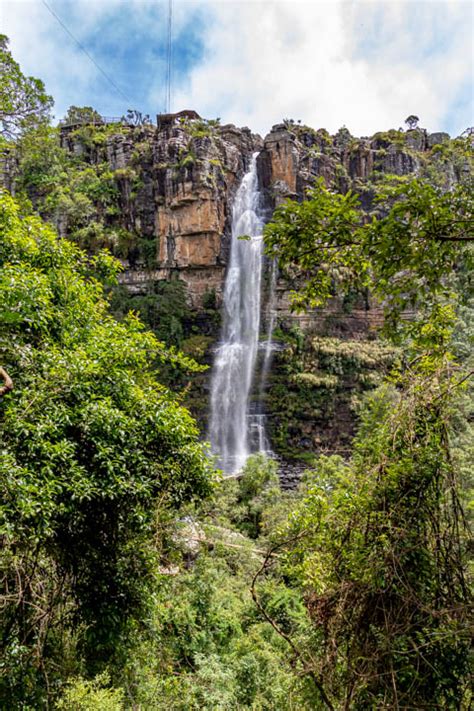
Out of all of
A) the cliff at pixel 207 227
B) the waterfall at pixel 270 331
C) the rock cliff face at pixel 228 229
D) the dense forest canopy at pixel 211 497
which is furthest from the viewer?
the waterfall at pixel 270 331

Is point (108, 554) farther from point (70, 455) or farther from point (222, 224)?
point (222, 224)

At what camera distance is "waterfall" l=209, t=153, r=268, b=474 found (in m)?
21.6

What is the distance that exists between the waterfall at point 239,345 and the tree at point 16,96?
13328 millimetres

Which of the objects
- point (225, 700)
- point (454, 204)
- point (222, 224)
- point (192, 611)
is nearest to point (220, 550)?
point (192, 611)

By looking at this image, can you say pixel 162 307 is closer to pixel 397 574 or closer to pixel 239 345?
pixel 239 345

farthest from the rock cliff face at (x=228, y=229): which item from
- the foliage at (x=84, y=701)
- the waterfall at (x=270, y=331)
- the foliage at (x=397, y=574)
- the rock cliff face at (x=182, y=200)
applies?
the foliage at (x=397, y=574)

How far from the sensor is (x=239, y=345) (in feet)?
77.8

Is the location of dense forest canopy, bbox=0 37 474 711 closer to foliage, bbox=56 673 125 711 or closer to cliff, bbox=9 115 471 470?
foliage, bbox=56 673 125 711

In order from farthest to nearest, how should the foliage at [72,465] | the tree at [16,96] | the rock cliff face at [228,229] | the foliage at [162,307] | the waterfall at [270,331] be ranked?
the foliage at [162,307], the waterfall at [270,331], the rock cliff face at [228,229], the tree at [16,96], the foliage at [72,465]

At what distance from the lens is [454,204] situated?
2197mm

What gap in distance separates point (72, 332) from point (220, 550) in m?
7.11

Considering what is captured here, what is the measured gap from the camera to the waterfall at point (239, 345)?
21594 mm

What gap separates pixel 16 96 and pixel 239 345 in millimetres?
16770

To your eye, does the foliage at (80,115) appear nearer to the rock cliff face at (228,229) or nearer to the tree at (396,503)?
the rock cliff face at (228,229)
